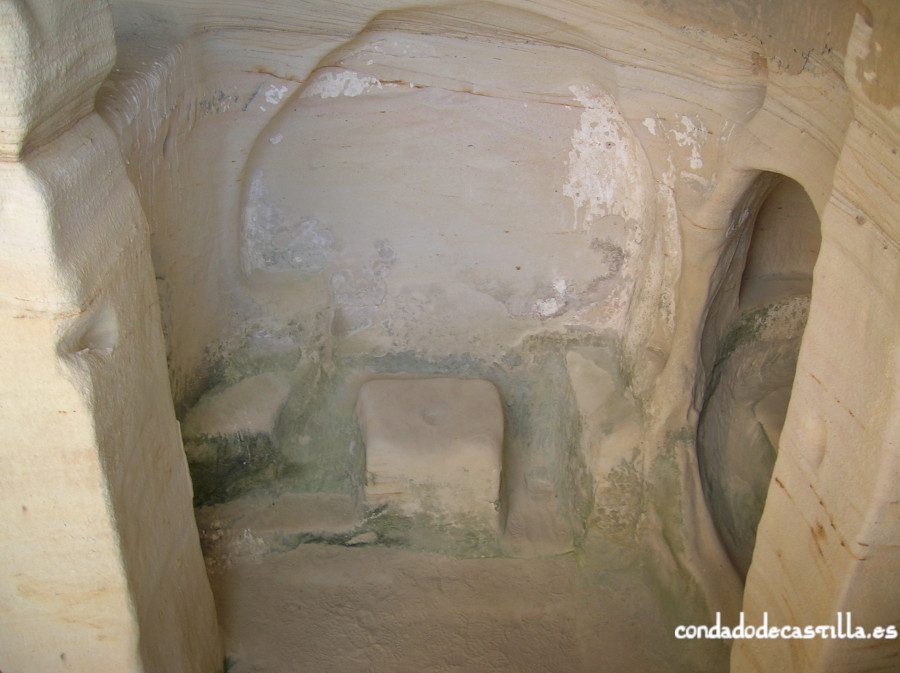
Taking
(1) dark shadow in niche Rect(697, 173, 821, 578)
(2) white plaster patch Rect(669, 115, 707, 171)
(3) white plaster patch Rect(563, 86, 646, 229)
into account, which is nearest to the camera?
(2) white plaster patch Rect(669, 115, 707, 171)

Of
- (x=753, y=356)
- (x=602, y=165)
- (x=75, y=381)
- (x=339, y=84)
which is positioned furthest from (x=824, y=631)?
(x=339, y=84)

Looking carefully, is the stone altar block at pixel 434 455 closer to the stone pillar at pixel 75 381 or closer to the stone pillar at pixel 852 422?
the stone pillar at pixel 75 381

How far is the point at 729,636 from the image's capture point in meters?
3.21

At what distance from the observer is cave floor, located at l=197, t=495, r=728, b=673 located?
333 cm

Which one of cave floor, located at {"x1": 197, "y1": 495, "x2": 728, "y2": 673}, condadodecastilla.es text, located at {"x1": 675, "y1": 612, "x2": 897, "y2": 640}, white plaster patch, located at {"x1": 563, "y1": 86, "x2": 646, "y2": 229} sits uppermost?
white plaster patch, located at {"x1": 563, "y1": 86, "x2": 646, "y2": 229}

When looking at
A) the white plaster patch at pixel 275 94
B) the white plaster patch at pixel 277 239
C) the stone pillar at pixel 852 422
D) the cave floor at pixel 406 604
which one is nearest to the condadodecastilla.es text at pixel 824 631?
the stone pillar at pixel 852 422

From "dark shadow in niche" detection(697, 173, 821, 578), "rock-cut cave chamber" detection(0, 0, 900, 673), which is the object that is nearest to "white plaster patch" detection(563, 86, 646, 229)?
"rock-cut cave chamber" detection(0, 0, 900, 673)

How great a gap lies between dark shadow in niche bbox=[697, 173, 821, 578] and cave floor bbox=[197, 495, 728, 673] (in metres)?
0.51

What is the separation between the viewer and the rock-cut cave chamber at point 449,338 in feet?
6.51

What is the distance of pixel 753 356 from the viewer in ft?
12.0

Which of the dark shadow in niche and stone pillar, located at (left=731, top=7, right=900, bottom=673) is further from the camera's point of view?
the dark shadow in niche

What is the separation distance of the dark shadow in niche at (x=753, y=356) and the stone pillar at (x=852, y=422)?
1.20m

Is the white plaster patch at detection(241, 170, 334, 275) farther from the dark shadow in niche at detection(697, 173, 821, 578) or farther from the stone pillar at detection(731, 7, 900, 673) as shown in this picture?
the stone pillar at detection(731, 7, 900, 673)

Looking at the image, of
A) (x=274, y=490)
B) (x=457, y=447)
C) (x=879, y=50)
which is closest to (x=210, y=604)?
(x=274, y=490)
